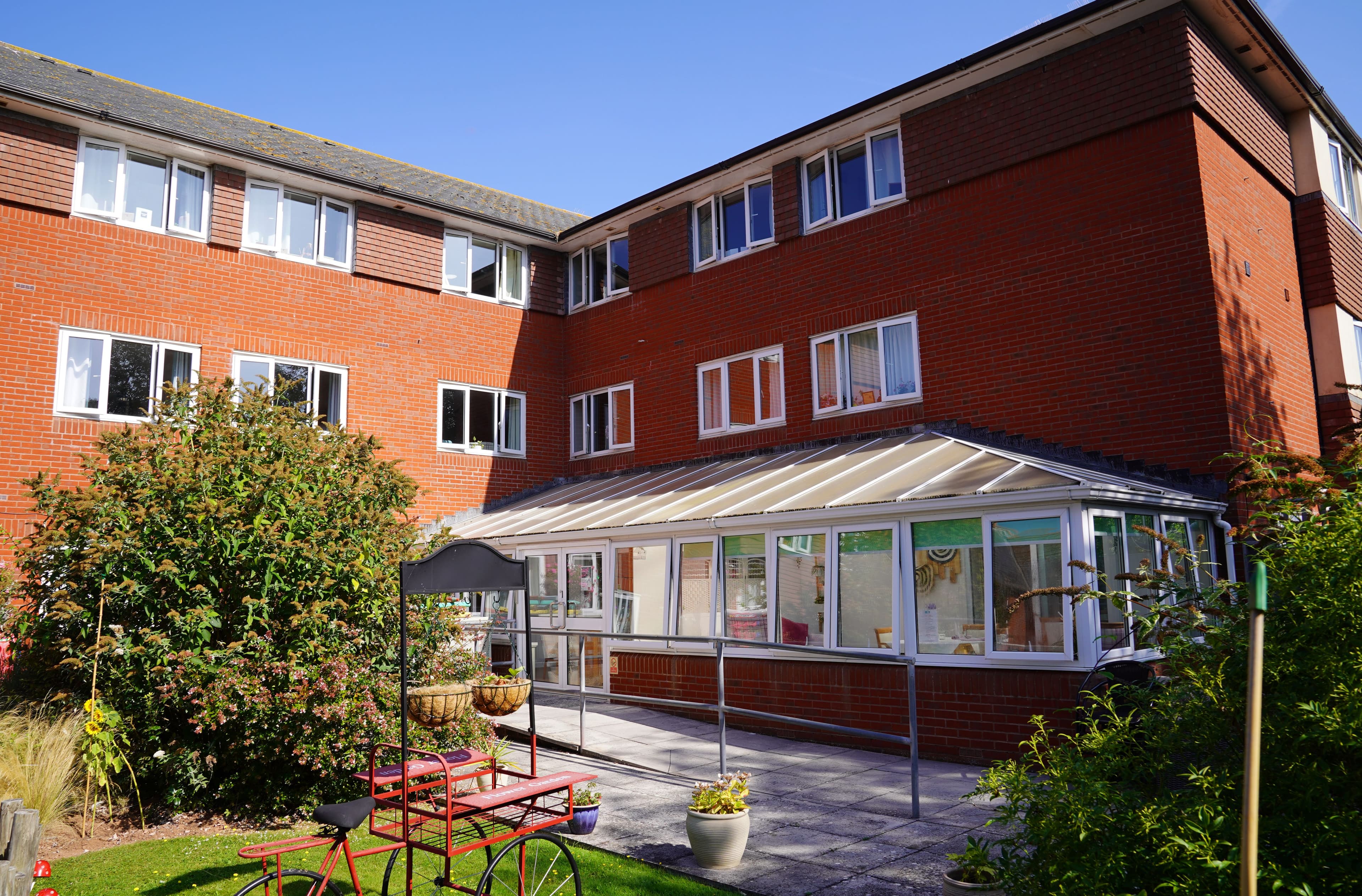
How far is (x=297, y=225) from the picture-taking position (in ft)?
51.6

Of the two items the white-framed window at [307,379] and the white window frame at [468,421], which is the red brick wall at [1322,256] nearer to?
the white window frame at [468,421]

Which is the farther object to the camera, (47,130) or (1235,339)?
(47,130)

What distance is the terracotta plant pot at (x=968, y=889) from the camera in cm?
453

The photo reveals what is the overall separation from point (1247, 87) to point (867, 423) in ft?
21.7

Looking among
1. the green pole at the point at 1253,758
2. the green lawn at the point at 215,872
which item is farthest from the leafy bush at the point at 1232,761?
the green lawn at the point at 215,872

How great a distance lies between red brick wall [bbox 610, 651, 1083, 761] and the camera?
8883mm

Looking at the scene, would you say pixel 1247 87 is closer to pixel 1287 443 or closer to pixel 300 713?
pixel 1287 443

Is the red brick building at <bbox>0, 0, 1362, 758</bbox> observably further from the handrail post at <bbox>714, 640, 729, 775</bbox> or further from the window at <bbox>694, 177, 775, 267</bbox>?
the handrail post at <bbox>714, 640, 729, 775</bbox>

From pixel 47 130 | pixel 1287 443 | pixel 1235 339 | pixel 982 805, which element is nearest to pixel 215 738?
pixel 982 805

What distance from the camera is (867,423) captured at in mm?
13469

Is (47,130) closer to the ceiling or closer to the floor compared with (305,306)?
closer to the ceiling

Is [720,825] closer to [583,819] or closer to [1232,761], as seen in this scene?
[583,819]

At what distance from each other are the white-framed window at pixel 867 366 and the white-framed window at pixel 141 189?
984cm

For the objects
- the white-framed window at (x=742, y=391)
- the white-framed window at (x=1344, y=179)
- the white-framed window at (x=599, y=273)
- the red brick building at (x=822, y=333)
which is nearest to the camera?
the red brick building at (x=822, y=333)
